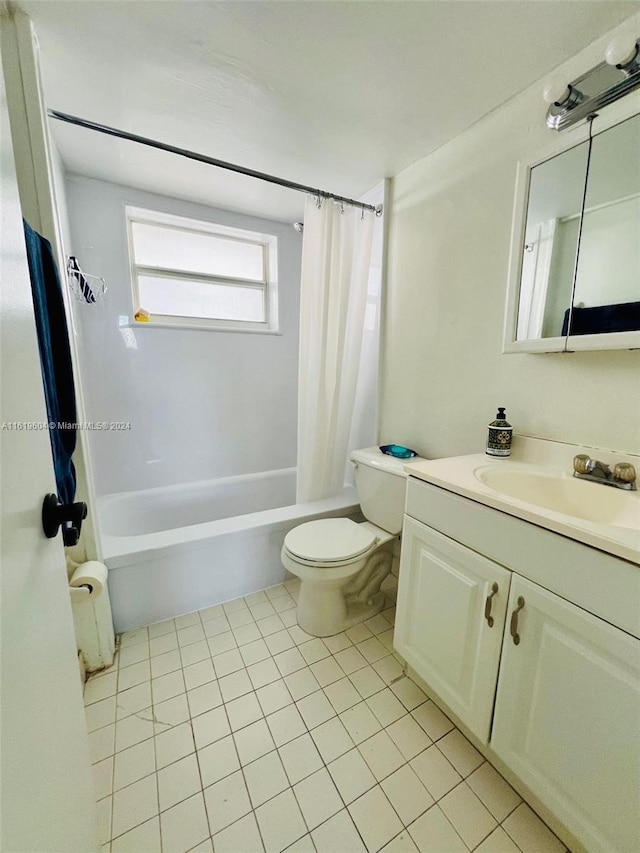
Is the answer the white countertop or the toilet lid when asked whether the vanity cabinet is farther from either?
the toilet lid

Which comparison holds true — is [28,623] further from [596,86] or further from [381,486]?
[596,86]

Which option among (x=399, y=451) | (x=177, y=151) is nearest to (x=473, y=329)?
(x=399, y=451)

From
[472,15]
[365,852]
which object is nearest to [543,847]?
[365,852]

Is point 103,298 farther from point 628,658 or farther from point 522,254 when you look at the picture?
point 628,658

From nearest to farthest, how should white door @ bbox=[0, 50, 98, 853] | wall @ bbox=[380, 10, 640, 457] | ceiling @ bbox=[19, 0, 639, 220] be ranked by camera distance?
white door @ bbox=[0, 50, 98, 853]
ceiling @ bbox=[19, 0, 639, 220]
wall @ bbox=[380, 10, 640, 457]

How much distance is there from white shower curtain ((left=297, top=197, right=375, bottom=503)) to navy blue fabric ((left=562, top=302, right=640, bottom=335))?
1029mm

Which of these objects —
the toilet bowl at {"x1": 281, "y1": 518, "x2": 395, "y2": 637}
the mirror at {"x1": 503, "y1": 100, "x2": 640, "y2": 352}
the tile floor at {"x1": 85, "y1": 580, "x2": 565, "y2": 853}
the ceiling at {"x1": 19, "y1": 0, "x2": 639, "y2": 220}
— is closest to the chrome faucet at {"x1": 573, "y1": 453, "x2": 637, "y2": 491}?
the mirror at {"x1": 503, "y1": 100, "x2": 640, "y2": 352}

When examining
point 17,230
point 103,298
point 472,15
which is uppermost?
point 472,15

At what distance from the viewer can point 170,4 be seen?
36.9 inches

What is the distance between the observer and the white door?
15.9 inches

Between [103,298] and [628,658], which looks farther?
[103,298]

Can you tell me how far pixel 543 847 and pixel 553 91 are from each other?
2120mm

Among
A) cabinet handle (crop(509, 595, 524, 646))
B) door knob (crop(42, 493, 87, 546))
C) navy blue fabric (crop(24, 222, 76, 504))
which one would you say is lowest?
cabinet handle (crop(509, 595, 524, 646))

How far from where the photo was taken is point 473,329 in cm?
143
